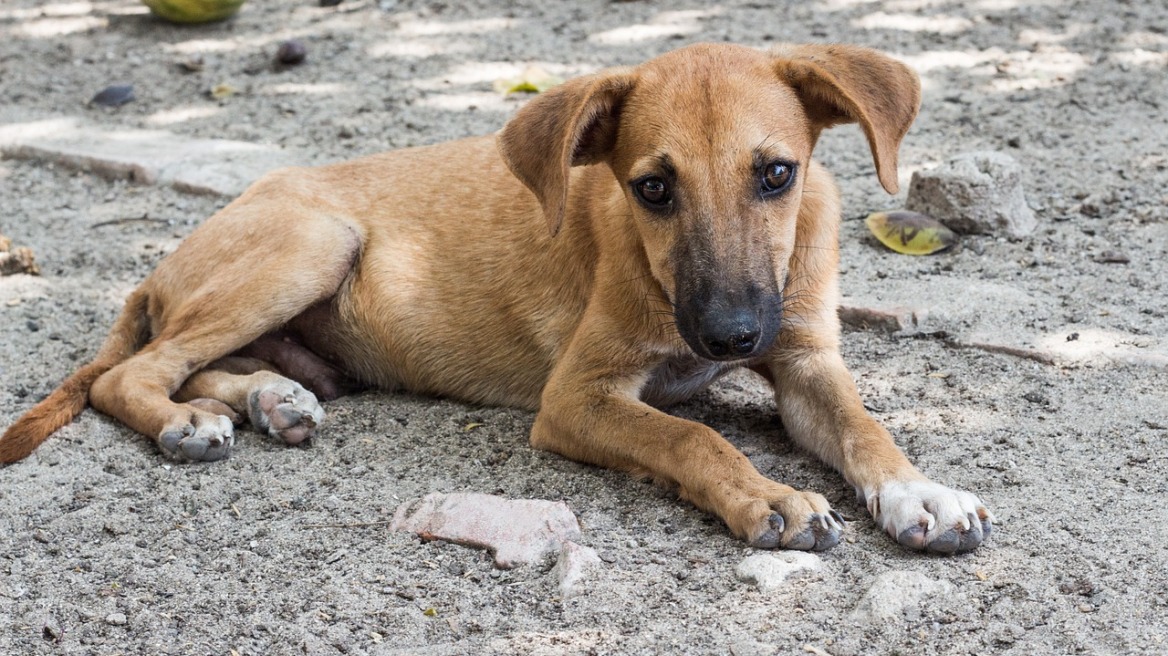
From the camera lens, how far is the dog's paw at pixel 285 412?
4191 mm

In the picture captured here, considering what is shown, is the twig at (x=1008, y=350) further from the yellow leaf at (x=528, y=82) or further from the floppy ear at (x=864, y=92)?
the yellow leaf at (x=528, y=82)

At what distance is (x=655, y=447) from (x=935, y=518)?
0.84 m

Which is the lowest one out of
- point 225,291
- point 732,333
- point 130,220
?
point 130,220

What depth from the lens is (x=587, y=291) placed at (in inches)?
172

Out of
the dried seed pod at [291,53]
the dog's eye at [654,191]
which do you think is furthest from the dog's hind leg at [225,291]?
the dried seed pod at [291,53]

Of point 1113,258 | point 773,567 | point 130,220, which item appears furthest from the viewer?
point 130,220

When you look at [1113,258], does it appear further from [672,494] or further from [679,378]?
[672,494]

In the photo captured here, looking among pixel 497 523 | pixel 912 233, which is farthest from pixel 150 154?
pixel 497 523

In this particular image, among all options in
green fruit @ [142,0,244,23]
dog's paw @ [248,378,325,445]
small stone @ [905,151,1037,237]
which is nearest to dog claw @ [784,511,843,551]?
dog's paw @ [248,378,325,445]

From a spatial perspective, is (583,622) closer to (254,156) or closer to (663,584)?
(663,584)

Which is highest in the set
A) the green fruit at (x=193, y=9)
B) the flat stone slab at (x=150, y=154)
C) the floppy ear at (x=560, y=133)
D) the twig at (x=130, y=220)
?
the floppy ear at (x=560, y=133)

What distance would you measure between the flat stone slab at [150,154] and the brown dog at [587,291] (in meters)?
1.58

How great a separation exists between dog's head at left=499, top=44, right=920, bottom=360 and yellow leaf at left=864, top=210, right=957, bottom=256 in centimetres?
162

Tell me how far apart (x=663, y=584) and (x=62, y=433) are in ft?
7.28
